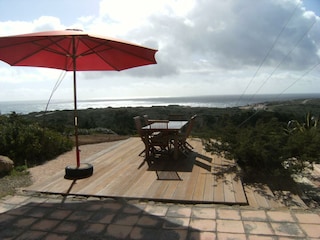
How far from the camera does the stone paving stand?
2494 millimetres

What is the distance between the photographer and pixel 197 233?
2.50 metres

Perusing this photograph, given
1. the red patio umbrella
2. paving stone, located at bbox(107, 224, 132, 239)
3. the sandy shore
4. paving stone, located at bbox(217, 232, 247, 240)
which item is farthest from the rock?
paving stone, located at bbox(217, 232, 247, 240)

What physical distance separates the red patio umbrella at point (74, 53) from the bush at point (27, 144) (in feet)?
6.36

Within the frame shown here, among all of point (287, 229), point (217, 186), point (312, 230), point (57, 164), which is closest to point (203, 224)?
point (287, 229)

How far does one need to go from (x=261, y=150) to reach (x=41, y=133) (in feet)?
15.6

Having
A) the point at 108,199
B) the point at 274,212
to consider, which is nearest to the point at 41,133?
the point at 108,199

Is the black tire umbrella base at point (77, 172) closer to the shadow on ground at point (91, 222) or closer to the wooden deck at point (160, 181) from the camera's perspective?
the wooden deck at point (160, 181)

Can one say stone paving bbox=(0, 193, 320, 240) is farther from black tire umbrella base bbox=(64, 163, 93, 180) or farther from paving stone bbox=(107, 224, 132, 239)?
black tire umbrella base bbox=(64, 163, 93, 180)

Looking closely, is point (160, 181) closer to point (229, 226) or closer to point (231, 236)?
point (229, 226)

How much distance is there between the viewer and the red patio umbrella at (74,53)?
376 centimetres

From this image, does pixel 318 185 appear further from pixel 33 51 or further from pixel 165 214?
pixel 33 51

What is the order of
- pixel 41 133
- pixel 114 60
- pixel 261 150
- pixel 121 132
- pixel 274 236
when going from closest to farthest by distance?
pixel 274 236 → pixel 261 150 → pixel 114 60 → pixel 41 133 → pixel 121 132

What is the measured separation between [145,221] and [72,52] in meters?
2.77

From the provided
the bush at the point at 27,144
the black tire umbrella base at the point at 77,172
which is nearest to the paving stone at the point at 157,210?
the black tire umbrella base at the point at 77,172
